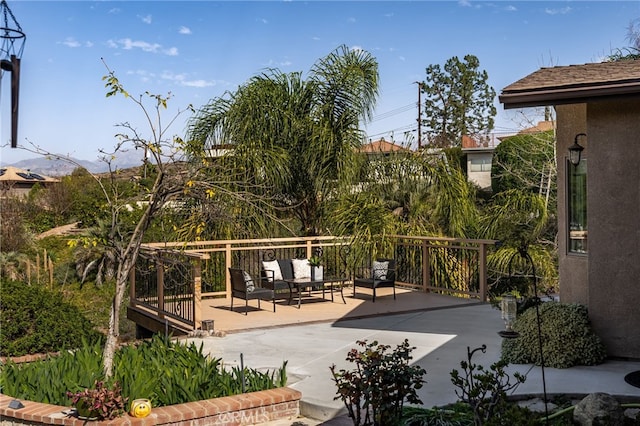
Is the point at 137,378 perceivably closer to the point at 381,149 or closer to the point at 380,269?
the point at 380,269

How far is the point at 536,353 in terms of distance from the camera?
7148 millimetres

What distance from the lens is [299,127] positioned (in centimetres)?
1377

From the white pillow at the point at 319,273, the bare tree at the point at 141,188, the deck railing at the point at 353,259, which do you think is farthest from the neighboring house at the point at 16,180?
the bare tree at the point at 141,188

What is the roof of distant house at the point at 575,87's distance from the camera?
6.88 meters

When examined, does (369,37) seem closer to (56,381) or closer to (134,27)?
(134,27)

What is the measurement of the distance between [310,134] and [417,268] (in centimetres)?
346

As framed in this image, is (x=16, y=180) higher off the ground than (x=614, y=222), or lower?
higher

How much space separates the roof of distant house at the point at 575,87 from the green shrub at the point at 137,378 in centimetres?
394

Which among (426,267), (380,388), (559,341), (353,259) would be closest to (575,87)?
(559,341)

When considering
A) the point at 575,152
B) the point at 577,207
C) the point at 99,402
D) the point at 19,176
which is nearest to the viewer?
the point at 99,402

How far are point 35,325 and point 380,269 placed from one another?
18.5ft

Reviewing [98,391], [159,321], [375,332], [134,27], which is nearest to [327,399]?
[98,391]

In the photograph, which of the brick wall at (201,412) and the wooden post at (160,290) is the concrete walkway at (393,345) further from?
the wooden post at (160,290)

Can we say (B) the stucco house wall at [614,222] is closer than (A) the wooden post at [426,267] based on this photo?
Yes
